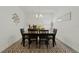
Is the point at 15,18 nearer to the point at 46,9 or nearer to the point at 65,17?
the point at 46,9

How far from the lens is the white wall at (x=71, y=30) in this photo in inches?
116

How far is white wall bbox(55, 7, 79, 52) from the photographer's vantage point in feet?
9.68

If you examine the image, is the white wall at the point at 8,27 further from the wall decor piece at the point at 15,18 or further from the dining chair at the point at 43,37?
the dining chair at the point at 43,37

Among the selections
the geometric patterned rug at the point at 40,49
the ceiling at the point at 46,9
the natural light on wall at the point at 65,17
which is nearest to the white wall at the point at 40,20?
the ceiling at the point at 46,9

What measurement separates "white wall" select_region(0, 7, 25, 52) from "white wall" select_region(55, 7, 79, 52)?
43.3 inches

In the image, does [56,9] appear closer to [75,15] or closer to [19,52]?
[75,15]

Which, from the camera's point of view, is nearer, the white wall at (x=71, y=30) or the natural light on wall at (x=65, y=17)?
the white wall at (x=71, y=30)

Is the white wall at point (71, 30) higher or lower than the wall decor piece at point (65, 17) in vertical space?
lower

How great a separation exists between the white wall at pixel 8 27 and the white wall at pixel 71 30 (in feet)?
3.61

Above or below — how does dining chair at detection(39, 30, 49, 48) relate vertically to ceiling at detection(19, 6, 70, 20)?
below

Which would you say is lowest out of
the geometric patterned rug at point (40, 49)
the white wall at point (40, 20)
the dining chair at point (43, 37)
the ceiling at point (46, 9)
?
the geometric patterned rug at point (40, 49)

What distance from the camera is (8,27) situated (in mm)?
3002

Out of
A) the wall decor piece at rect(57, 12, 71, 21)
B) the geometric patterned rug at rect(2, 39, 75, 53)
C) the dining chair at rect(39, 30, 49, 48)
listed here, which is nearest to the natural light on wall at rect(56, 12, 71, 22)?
the wall decor piece at rect(57, 12, 71, 21)

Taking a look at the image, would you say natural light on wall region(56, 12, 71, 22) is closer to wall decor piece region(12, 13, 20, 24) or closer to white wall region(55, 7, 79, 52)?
white wall region(55, 7, 79, 52)
